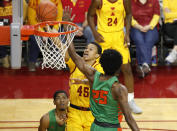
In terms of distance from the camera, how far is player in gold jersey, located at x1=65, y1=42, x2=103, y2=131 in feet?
15.8

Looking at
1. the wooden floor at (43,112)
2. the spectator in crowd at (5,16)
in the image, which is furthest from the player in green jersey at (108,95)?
the wooden floor at (43,112)

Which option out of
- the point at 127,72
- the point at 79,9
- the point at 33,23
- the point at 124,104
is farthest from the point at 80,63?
the point at 79,9

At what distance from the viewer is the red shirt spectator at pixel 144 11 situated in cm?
810

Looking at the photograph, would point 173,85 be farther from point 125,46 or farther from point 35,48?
point 35,48

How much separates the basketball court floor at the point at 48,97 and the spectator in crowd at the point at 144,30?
306mm

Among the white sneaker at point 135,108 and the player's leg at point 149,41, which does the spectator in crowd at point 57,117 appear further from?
the player's leg at point 149,41

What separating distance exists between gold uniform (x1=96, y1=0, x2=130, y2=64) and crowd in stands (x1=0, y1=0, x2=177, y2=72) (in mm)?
1230

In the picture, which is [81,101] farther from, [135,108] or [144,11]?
[144,11]

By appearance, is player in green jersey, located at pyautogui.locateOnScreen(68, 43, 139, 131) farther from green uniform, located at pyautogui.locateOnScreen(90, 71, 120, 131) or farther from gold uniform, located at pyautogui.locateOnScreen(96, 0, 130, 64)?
gold uniform, located at pyautogui.locateOnScreen(96, 0, 130, 64)

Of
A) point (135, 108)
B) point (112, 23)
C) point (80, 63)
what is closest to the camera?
point (80, 63)

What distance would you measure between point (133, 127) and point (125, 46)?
311 centimetres

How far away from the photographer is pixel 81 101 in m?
4.88

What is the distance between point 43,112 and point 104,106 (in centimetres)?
274

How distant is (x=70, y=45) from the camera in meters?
4.70
